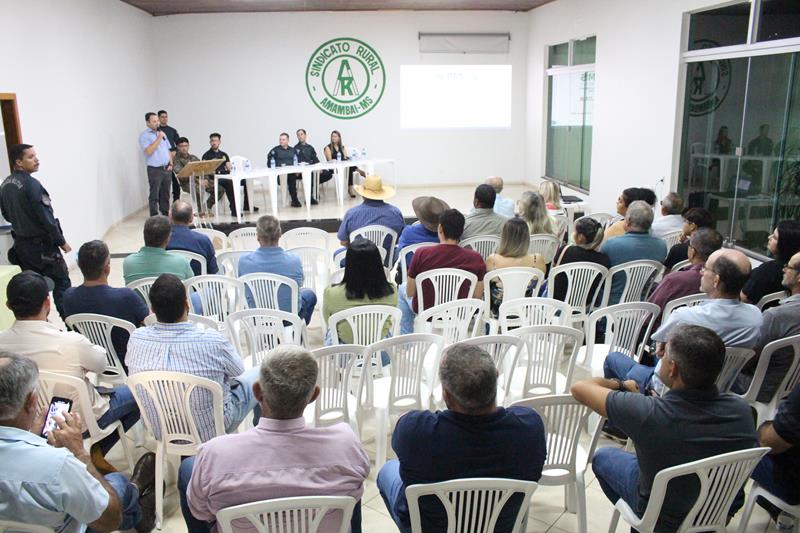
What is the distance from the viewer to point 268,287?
4.09 meters

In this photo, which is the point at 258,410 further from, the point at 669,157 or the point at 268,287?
the point at 669,157

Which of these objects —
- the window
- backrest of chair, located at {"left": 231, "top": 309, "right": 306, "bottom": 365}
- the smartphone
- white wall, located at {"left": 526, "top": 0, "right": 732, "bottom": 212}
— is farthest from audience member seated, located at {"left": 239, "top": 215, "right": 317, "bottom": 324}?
the window

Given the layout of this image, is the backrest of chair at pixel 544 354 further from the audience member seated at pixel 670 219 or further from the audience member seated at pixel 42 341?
the audience member seated at pixel 670 219

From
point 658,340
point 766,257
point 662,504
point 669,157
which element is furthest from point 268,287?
point 669,157

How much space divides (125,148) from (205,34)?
316cm

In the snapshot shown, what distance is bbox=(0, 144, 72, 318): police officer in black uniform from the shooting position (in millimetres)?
4844

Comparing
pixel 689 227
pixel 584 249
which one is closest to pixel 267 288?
pixel 584 249

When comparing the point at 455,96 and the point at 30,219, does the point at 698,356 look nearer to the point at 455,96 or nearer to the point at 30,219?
the point at 30,219

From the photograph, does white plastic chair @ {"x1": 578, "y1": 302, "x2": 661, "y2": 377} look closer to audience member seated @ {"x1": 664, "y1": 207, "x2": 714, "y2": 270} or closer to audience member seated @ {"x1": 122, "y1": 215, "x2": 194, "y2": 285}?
audience member seated @ {"x1": 664, "y1": 207, "x2": 714, "y2": 270}

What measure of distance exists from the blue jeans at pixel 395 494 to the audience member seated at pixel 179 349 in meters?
0.81

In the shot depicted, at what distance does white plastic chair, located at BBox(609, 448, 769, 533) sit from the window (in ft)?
27.4

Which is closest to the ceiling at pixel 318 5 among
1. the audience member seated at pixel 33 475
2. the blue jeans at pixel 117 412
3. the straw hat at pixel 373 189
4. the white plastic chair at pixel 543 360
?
the straw hat at pixel 373 189

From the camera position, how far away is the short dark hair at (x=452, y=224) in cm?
412

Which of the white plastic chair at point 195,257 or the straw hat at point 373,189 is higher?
the straw hat at point 373,189
